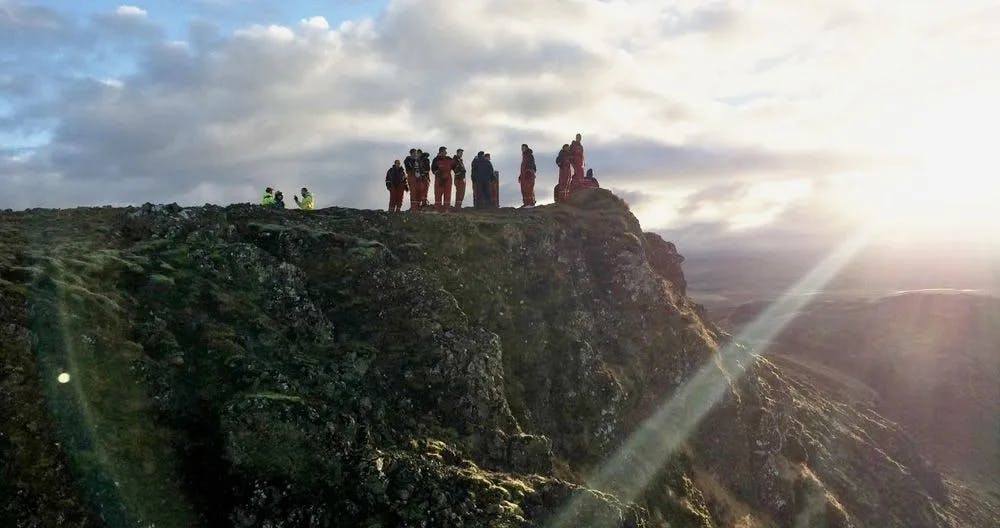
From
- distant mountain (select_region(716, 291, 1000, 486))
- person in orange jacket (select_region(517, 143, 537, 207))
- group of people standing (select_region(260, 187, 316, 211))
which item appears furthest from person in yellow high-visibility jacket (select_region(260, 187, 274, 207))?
distant mountain (select_region(716, 291, 1000, 486))

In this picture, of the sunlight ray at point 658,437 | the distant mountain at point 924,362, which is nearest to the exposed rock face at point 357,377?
the sunlight ray at point 658,437

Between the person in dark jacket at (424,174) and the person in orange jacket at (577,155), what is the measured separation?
1245cm

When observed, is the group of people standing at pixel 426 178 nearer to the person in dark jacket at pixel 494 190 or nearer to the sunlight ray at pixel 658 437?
the person in dark jacket at pixel 494 190

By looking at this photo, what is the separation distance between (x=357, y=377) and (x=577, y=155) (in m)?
29.0

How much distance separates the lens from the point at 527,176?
148 feet

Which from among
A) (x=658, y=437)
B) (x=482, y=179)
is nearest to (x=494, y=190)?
(x=482, y=179)

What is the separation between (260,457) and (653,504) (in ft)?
63.2

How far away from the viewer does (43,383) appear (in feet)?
55.5

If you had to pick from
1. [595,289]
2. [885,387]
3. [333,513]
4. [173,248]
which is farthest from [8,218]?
[885,387]

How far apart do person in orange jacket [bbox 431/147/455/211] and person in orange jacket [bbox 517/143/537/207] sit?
6.20 m

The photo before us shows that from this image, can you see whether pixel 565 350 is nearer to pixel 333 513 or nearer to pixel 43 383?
pixel 333 513

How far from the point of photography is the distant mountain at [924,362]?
106750 mm

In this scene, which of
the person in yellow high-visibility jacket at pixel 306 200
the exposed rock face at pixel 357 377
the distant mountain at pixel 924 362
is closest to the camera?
the exposed rock face at pixel 357 377

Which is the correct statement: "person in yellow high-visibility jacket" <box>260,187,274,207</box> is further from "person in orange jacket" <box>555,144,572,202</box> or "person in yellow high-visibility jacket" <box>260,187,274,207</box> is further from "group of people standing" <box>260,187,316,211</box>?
"person in orange jacket" <box>555,144,572,202</box>
